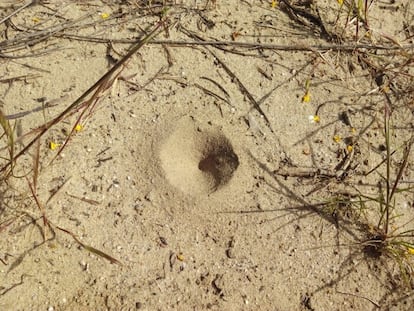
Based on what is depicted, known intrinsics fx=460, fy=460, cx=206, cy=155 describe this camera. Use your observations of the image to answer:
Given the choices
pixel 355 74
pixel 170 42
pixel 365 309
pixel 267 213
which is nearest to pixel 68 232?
pixel 267 213

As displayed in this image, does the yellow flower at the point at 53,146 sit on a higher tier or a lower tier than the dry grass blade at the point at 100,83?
higher

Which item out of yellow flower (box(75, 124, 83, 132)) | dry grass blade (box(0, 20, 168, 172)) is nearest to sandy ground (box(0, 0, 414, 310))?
yellow flower (box(75, 124, 83, 132))

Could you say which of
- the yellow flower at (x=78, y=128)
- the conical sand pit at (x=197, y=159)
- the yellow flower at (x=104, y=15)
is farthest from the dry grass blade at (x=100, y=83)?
the yellow flower at (x=104, y=15)

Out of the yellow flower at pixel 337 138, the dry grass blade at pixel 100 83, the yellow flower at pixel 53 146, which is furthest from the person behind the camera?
the yellow flower at pixel 337 138

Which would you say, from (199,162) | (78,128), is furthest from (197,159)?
(78,128)

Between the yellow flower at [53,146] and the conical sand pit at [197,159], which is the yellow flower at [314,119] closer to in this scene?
the conical sand pit at [197,159]

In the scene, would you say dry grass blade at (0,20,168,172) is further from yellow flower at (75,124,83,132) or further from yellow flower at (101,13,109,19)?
yellow flower at (101,13,109,19)

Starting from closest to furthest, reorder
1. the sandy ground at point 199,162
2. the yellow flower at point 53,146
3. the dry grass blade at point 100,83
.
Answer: the dry grass blade at point 100,83, the sandy ground at point 199,162, the yellow flower at point 53,146

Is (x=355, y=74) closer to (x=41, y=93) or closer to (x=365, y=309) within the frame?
(x=365, y=309)
